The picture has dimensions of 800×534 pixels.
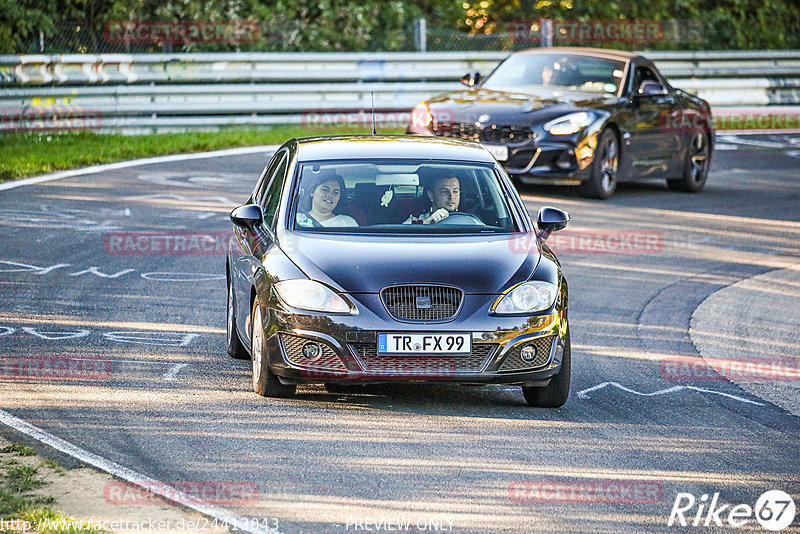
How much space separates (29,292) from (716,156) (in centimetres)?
1408

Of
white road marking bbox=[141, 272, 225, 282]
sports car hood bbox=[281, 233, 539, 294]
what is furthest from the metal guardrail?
sports car hood bbox=[281, 233, 539, 294]

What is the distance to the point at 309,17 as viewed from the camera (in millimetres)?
26375

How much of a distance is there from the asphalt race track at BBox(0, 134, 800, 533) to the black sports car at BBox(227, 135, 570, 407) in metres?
0.27

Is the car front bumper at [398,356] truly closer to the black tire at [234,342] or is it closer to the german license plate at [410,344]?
the german license plate at [410,344]

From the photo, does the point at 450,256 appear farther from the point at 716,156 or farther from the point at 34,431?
the point at 716,156

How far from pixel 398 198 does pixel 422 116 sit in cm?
854

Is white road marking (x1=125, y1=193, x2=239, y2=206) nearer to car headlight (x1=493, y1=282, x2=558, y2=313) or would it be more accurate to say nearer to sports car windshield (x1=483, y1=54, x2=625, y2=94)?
sports car windshield (x1=483, y1=54, x2=625, y2=94)

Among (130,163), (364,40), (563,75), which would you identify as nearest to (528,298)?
(563,75)

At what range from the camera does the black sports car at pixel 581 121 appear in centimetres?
1609

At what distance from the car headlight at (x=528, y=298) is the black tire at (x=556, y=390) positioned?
246mm

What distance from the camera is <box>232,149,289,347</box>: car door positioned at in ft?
26.7

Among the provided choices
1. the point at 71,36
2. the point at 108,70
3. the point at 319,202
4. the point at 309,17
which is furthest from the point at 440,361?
the point at 309,17

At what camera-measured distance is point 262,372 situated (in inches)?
302

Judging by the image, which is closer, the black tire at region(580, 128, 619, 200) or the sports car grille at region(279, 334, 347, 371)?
the sports car grille at region(279, 334, 347, 371)
